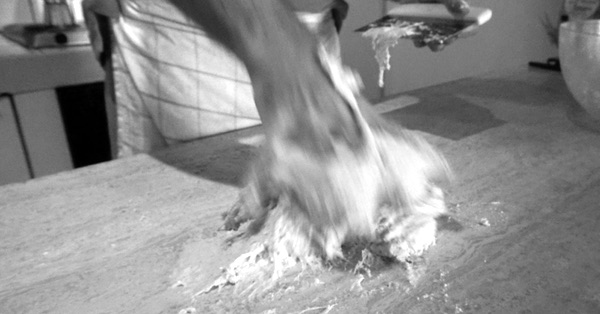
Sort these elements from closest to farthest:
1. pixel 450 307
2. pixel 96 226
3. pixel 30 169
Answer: pixel 450 307, pixel 96 226, pixel 30 169

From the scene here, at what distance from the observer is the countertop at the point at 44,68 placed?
109 centimetres

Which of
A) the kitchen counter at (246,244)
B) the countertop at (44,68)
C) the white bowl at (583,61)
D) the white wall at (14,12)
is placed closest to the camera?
the kitchen counter at (246,244)

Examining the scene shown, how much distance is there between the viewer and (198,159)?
599 mm

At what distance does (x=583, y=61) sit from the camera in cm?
64

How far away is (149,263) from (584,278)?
1.10 feet

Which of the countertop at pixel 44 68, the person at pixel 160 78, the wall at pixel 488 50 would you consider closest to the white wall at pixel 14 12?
the countertop at pixel 44 68

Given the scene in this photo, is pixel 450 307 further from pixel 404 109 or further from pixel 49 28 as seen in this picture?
pixel 49 28

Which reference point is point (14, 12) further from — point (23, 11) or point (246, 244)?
point (246, 244)

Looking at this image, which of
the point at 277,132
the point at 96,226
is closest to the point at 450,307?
the point at 277,132

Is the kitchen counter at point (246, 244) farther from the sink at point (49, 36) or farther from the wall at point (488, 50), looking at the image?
the sink at point (49, 36)

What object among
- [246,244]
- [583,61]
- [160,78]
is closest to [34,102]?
[160,78]

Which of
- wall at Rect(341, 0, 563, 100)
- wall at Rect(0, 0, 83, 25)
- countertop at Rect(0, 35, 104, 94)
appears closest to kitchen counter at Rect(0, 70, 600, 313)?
wall at Rect(341, 0, 563, 100)

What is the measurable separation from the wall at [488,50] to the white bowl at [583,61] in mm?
401

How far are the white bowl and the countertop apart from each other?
1.02 m
